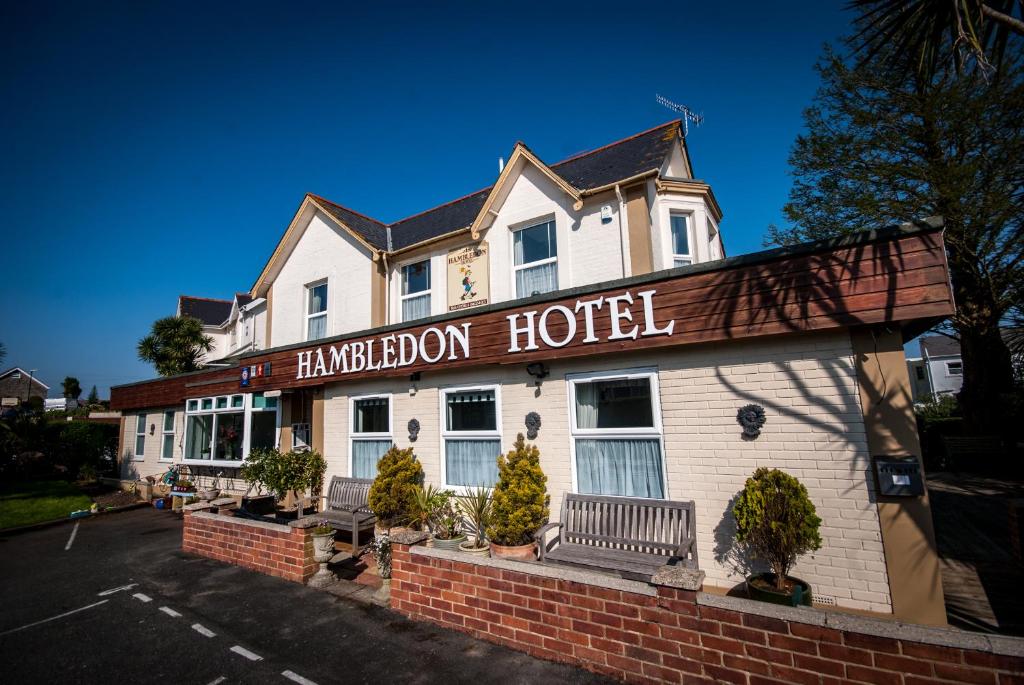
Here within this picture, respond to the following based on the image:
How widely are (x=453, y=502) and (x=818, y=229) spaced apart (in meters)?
14.6

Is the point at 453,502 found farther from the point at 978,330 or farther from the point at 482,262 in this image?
the point at 978,330

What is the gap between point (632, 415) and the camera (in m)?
6.41

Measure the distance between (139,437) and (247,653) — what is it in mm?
17655

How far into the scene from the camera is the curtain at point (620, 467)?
20.0 feet

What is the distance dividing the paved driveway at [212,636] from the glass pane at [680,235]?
8683mm

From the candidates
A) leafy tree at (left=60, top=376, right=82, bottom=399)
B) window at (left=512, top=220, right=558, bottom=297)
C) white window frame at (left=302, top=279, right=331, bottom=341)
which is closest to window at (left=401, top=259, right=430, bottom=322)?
white window frame at (left=302, top=279, right=331, bottom=341)

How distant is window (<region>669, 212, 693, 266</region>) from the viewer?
33.7 feet

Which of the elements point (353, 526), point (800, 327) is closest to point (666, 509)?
point (800, 327)

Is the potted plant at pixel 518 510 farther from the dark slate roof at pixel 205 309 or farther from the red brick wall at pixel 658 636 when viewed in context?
the dark slate roof at pixel 205 309

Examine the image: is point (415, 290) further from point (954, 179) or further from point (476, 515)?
point (954, 179)

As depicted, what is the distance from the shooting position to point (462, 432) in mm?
8000

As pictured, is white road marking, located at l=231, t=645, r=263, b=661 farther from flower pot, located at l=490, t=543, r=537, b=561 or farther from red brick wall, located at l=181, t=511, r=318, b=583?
flower pot, located at l=490, t=543, r=537, b=561

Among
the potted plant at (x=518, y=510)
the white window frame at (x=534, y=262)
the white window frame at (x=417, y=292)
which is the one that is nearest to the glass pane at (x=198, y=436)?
the white window frame at (x=417, y=292)

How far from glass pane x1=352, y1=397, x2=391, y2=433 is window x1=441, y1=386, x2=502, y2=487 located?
69.2 inches
